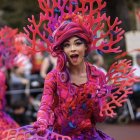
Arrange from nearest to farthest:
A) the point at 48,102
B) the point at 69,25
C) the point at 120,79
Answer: the point at 48,102
the point at 69,25
the point at 120,79

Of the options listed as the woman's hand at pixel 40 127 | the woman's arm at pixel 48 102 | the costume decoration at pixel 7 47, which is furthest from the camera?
the costume decoration at pixel 7 47

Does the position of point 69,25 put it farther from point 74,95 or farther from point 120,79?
point 120,79

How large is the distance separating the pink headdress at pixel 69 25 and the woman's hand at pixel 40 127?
63 centimetres

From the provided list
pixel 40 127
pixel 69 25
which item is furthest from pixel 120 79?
pixel 40 127

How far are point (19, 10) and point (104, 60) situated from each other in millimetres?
14568

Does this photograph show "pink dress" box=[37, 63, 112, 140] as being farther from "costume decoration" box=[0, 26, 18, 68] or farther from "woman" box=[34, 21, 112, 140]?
"costume decoration" box=[0, 26, 18, 68]

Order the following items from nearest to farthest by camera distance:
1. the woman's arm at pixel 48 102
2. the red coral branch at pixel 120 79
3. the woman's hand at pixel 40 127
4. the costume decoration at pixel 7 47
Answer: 1. the woman's hand at pixel 40 127
2. the woman's arm at pixel 48 102
3. the red coral branch at pixel 120 79
4. the costume decoration at pixel 7 47

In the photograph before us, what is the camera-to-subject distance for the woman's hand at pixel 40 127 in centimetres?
532

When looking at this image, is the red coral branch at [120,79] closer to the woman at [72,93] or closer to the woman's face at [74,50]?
the woman at [72,93]

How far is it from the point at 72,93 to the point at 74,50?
363 millimetres

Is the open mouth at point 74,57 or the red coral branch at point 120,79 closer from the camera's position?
the open mouth at point 74,57

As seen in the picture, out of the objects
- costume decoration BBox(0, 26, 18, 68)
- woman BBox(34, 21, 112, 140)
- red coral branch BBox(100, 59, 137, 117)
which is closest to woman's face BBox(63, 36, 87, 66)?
woman BBox(34, 21, 112, 140)

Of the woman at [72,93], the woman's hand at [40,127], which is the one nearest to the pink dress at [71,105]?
the woman at [72,93]

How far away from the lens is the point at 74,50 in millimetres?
5762
